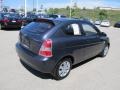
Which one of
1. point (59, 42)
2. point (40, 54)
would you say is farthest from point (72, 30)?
point (40, 54)

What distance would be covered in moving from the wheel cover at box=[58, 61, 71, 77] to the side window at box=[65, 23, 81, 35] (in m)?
0.88

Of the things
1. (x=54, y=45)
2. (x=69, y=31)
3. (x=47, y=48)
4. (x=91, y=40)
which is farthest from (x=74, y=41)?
(x=91, y=40)

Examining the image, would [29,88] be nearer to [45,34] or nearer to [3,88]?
[3,88]

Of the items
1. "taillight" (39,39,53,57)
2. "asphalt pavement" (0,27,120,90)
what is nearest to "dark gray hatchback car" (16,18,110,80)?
"taillight" (39,39,53,57)

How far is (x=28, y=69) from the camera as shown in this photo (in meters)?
5.82

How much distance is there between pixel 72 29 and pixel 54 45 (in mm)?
988

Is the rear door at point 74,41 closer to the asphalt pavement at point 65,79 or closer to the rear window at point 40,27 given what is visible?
the rear window at point 40,27

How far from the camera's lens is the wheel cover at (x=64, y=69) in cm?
519

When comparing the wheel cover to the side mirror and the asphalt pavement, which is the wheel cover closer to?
the asphalt pavement

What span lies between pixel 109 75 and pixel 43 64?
2.33 meters

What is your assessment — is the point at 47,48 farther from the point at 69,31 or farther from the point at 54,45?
the point at 69,31

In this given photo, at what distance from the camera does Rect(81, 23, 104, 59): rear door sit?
6060mm

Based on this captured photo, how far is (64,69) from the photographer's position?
532 cm

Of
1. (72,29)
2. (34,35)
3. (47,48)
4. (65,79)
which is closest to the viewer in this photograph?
(47,48)
